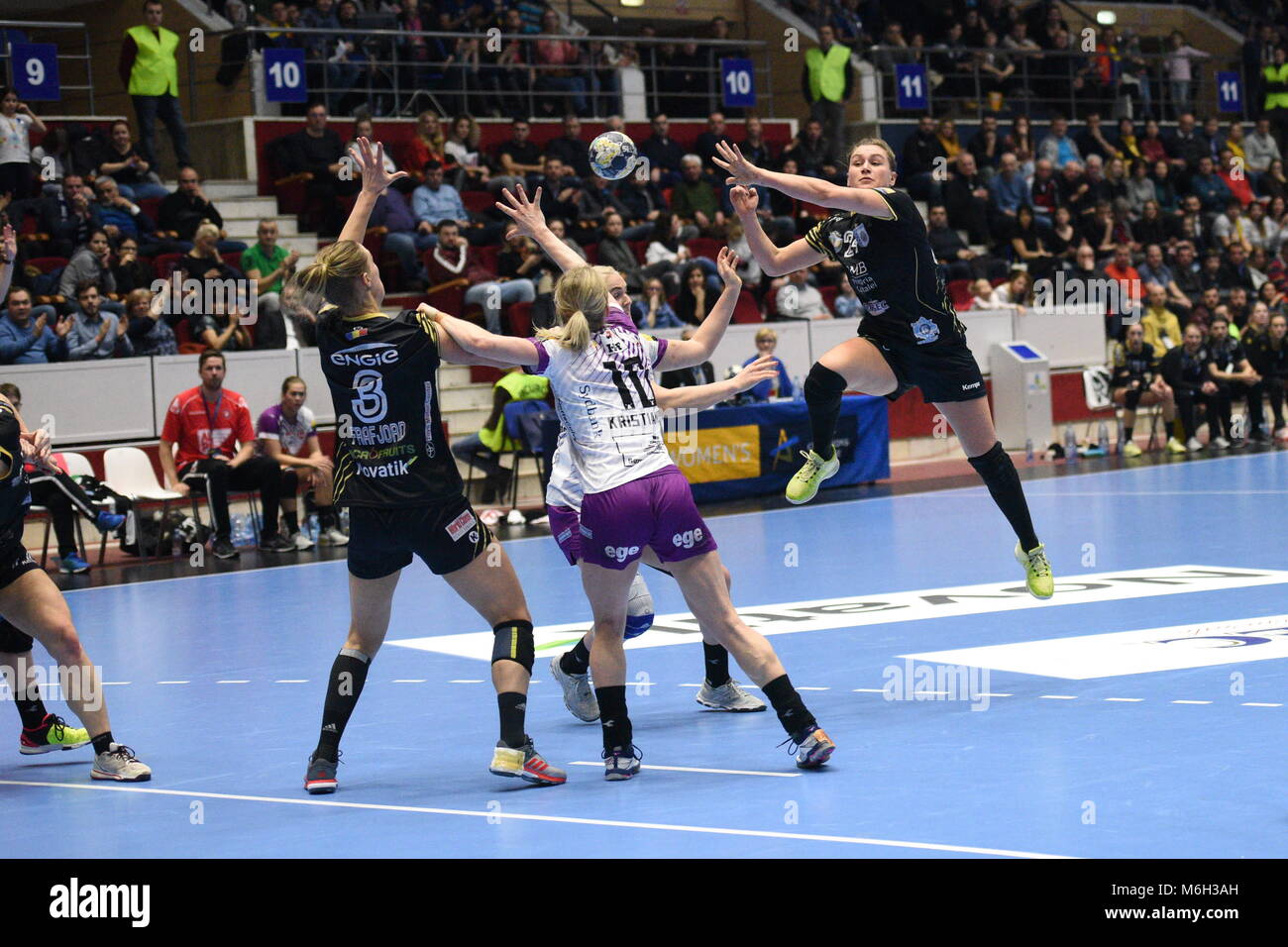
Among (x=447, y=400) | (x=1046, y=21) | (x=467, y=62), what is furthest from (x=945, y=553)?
(x=1046, y=21)

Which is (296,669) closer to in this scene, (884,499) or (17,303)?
(17,303)

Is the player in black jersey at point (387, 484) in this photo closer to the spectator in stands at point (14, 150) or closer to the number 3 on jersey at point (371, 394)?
the number 3 on jersey at point (371, 394)

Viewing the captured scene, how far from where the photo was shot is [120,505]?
1407 cm

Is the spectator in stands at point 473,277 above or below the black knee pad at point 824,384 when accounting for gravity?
above

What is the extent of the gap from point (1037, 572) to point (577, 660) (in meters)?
2.46

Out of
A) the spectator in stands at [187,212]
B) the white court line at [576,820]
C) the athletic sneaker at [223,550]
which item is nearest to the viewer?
the white court line at [576,820]

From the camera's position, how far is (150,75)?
60.4ft

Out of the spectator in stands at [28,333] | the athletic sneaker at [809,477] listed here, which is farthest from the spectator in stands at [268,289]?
the athletic sneaker at [809,477]

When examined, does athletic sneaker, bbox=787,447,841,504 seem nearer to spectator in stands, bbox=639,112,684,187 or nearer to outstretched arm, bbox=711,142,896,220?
outstretched arm, bbox=711,142,896,220

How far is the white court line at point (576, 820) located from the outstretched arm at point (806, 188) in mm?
2537

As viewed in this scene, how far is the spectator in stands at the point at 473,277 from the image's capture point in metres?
17.5

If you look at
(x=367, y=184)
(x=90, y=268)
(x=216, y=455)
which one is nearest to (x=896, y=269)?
(x=367, y=184)

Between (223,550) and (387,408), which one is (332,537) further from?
(387,408)

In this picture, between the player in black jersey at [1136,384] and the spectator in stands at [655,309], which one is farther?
the player in black jersey at [1136,384]
